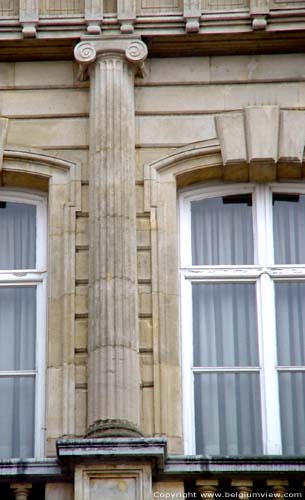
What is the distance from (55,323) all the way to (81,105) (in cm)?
252

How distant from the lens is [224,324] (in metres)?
21.7

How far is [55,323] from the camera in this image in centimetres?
2133

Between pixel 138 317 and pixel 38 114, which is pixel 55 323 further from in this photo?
pixel 38 114

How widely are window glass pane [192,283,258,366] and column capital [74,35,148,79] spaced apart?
2509mm

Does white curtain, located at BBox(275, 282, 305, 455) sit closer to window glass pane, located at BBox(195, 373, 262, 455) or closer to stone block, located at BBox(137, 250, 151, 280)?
window glass pane, located at BBox(195, 373, 262, 455)

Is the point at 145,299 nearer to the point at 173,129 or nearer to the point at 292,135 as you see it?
the point at 173,129

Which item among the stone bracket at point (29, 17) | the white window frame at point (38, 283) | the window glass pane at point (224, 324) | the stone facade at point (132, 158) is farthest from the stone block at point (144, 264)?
the stone bracket at point (29, 17)

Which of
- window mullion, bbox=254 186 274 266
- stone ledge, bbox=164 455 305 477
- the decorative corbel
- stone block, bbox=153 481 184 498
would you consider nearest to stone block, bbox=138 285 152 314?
window mullion, bbox=254 186 274 266

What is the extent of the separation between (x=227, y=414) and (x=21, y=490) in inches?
96.3

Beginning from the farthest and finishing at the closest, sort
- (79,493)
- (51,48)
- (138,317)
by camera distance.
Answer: (51,48), (138,317), (79,493)

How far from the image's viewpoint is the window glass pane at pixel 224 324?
2153 centimetres

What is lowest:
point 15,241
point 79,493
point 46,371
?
point 79,493

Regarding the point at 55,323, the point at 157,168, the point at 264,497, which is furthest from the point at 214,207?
the point at 264,497

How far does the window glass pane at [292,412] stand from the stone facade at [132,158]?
1034 mm
